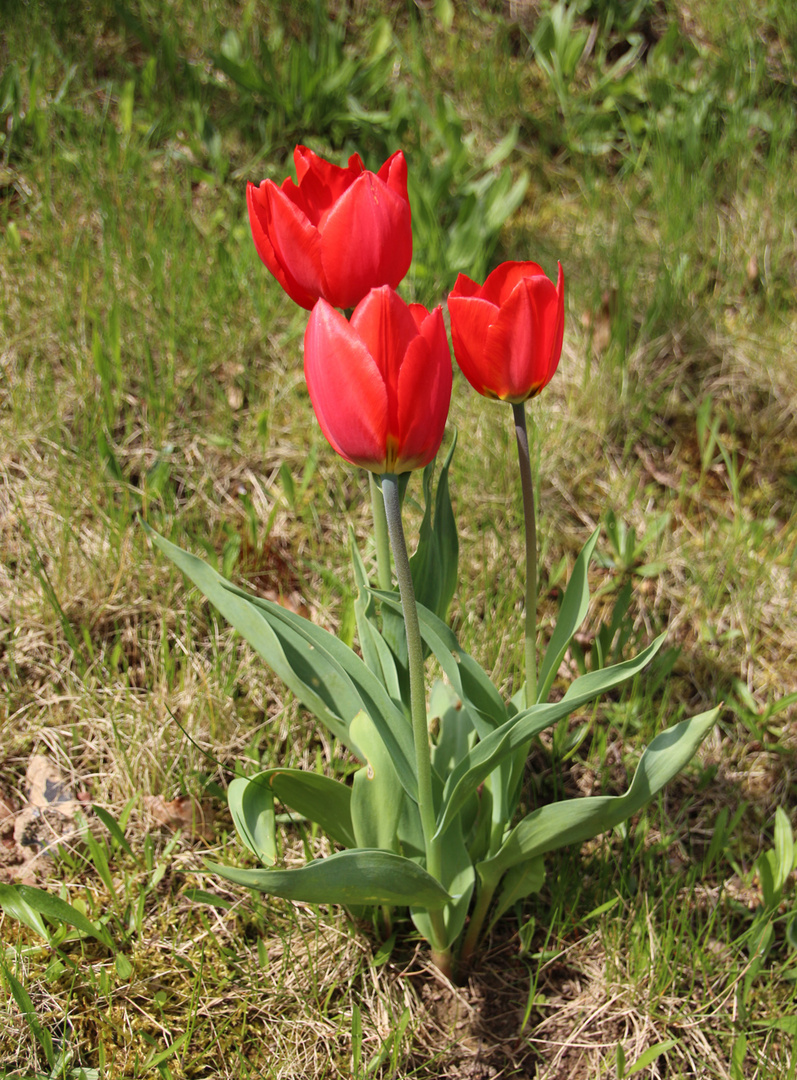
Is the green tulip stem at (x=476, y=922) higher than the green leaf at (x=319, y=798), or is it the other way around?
the green leaf at (x=319, y=798)

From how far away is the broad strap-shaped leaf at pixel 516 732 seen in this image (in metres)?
1.15

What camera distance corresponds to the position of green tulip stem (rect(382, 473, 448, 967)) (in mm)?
1028

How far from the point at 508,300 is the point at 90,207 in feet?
6.76

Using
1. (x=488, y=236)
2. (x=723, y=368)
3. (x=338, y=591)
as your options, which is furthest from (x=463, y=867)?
(x=488, y=236)

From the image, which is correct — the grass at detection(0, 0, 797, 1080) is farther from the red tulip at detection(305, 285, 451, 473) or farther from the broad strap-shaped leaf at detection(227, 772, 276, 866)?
the red tulip at detection(305, 285, 451, 473)

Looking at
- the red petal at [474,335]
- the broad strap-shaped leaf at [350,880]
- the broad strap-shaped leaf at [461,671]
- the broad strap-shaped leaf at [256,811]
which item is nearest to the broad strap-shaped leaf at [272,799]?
the broad strap-shaped leaf at [256,811]

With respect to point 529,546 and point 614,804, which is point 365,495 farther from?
point 614,804

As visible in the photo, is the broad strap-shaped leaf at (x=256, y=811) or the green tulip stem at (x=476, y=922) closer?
the broad strap-shaped leaf at (x=256, y=811)

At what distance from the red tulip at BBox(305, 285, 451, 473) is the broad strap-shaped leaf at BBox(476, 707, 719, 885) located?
612 millimetres

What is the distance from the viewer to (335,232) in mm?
1099

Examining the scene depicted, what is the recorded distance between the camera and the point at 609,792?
180cm

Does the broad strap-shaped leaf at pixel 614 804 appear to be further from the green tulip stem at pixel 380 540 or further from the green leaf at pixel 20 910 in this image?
the green leaf at pixel 20 910

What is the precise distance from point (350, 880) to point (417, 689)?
27cm

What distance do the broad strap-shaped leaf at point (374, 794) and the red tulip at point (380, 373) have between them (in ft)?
1.61
